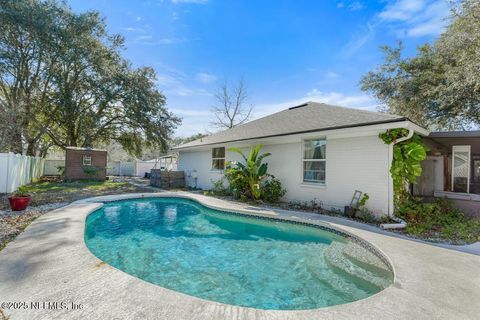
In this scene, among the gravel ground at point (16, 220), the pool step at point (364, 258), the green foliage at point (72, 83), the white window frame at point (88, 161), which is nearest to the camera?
the pool step at point (364, 258)

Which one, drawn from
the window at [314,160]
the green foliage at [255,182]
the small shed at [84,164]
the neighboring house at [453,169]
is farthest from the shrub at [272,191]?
the small shed at [84,164]

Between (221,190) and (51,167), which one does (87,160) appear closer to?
(51,167)

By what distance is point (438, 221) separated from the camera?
7070 millimetres

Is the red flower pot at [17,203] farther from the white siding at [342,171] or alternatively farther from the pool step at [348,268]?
the white siding at [342,171]

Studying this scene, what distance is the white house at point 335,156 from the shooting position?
7.39 meters

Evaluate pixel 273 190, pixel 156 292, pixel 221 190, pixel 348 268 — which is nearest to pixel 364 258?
pixel 348 268

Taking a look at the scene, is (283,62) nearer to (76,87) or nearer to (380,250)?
(380,250)

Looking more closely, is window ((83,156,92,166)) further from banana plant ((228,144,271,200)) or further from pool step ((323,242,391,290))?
pool step ((323,242,391,290))

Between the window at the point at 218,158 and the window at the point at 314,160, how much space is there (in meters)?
6.07

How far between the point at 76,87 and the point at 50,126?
506 centimetres

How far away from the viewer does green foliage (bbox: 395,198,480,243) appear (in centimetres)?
593

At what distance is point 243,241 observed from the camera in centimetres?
641

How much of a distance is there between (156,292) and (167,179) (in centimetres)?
1473

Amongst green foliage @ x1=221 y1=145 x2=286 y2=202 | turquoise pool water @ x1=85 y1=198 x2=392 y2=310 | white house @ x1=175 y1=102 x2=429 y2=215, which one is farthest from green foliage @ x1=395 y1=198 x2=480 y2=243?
green foliage @ x1=221 y1=145 x2=286 y2=202
